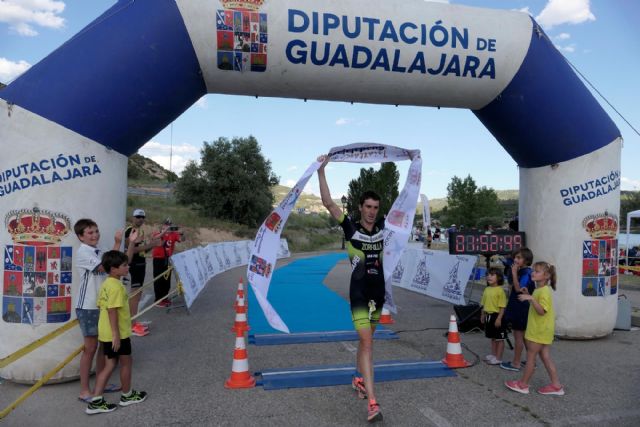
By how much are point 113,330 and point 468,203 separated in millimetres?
65329

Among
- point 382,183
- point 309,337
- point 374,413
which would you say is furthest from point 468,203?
point 374,413

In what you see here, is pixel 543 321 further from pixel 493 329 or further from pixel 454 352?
pixel 454 352

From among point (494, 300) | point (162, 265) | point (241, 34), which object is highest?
point (241, 34)

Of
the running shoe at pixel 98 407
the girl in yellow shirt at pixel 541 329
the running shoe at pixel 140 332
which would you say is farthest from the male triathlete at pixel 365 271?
the running shoe at pixel 140 332

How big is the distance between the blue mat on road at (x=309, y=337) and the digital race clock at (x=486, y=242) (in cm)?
183

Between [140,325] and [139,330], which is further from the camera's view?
[140,325]

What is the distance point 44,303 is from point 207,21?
151 inches

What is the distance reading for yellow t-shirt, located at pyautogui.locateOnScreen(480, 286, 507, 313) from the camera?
19.7ft

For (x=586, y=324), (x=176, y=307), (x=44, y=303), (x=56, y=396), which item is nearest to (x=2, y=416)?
(x=56, y=396)

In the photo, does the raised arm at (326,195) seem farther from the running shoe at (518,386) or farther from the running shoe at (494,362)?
the running shoe at (494,362)

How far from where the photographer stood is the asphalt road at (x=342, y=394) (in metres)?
4.32

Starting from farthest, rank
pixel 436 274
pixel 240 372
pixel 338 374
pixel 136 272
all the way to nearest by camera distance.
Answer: pixel 436 274 → pixel 136 272 → pixel 338 374 → pixel 240 372

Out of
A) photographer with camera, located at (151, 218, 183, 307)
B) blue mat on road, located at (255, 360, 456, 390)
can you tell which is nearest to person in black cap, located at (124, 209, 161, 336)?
photographer with camera, located at (151, 218, 183, 307)

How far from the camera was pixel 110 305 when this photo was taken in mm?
4441
